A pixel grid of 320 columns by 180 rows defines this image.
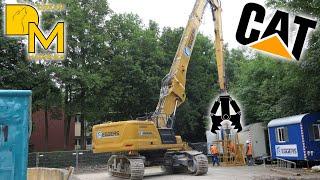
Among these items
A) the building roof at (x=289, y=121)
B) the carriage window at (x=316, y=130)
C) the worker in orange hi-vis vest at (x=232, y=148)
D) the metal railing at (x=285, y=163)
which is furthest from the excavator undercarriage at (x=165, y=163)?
the worker in orange hi-vis vest at (x=232, y=148)

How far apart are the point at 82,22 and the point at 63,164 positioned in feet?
41.6

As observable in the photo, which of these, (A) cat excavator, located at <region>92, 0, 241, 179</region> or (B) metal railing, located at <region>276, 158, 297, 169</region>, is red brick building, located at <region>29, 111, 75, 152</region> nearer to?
(A) cat excavator, located at <region>92, 0, 241, 179</region>

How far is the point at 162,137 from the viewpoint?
851 inches

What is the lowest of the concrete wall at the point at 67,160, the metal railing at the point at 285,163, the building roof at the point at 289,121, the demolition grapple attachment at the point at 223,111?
the metal railing at the point at 285,163

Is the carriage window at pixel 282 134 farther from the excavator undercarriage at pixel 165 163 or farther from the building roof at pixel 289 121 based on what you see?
the excavator undercarriage at pixel 165 163

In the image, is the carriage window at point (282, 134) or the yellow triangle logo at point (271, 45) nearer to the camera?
the yellow triangle logo at point (271, 45)

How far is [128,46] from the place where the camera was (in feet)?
135

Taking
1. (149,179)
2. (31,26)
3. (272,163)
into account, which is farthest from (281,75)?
(31,26)

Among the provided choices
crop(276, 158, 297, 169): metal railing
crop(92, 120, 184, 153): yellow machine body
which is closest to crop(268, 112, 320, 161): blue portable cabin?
crop(276, 158, 297, 169): metal railing

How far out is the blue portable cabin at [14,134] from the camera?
4.10 m

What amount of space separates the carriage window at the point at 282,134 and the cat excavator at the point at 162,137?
4030 millimetres

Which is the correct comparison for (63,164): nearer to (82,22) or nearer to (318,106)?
(82,22)

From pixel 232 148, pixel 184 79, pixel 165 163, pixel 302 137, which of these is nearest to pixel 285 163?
pixel 302 137

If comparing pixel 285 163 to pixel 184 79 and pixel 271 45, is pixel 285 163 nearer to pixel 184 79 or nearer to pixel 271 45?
pixel 184 79
